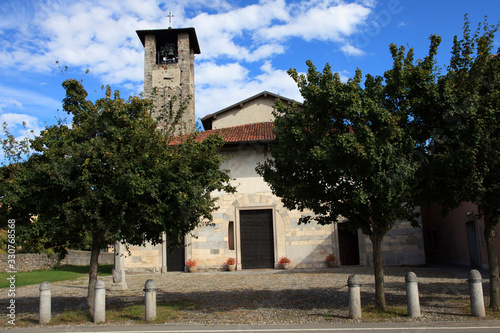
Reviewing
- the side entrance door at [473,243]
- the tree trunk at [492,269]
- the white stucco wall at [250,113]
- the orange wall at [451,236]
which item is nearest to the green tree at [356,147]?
the tree trunk at [492,269]

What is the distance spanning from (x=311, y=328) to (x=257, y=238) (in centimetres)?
1392

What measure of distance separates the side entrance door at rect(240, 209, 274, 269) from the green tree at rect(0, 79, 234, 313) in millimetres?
12317

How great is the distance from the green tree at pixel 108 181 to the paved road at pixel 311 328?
4.75ft

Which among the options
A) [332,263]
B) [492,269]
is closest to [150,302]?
[492,269]

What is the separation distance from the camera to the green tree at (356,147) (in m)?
7.79

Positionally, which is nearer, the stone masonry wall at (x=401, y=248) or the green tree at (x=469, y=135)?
the green tree at (x=469, y=135)

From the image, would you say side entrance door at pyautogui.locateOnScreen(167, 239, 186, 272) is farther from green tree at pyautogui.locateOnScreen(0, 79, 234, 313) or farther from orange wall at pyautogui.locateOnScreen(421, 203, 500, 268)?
green tree at pyautogui.locateOnScreen(0, 79, 234, 313)

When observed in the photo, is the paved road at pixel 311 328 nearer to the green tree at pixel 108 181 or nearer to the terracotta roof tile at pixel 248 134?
the green tree at pixel 108 181

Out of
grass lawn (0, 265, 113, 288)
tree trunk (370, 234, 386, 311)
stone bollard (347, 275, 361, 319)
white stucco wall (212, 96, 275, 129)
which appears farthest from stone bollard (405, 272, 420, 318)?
white stucco wall (212, 96, 275, 129)

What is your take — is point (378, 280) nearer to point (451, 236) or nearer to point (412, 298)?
point (412, 298)

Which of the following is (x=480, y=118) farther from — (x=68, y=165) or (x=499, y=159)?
(x=68, y=165)

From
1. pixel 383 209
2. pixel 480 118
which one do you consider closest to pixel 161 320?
pixel 383 209

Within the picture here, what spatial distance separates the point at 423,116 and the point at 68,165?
762 centimetres

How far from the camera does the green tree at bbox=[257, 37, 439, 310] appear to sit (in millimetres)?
7793
